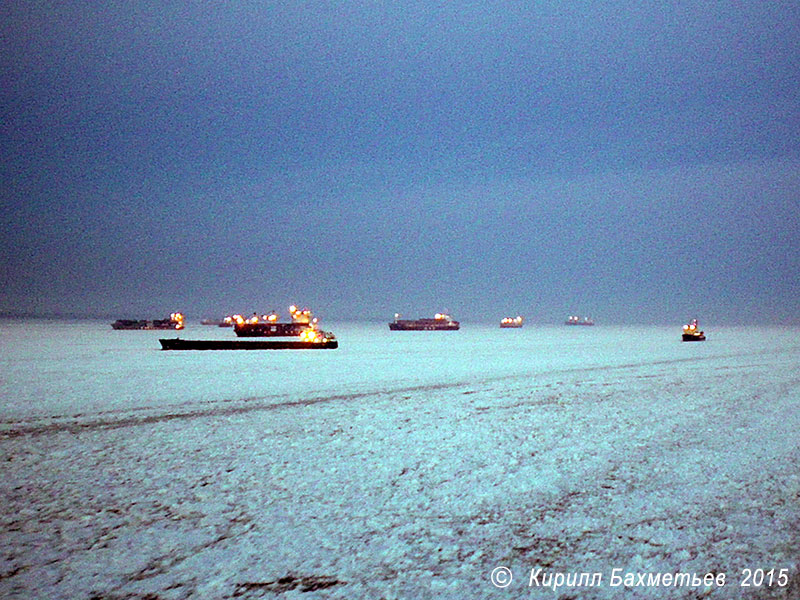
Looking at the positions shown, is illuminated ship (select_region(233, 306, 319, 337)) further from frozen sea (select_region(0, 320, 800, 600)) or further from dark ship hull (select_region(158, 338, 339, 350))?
frozen sea (select_region(0, 320, 800, 600))

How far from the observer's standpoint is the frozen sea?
4.77m

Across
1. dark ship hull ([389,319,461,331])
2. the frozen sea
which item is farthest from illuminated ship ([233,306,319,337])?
the frozen sea

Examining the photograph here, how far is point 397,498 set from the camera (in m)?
6.83

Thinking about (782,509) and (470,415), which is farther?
(470,415)

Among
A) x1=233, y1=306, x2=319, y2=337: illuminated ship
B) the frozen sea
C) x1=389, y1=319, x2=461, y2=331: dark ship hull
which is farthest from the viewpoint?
x1=389, y1=319, x2=461, y2=331: dark ship hull

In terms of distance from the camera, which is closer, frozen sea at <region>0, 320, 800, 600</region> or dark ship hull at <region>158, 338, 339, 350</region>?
frozen sea at <region>0, 320, 800, 600</region>

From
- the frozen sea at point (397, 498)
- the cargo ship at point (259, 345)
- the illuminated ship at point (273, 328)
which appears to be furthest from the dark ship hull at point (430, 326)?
the frozen sea at point (397, 498)

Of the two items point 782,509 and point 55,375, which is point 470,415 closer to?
point 782,509

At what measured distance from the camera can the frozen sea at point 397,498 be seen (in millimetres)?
4770

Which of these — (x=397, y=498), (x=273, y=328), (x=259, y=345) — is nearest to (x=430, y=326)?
(x=273, y=328)

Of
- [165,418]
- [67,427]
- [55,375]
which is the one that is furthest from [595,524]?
[55,375]

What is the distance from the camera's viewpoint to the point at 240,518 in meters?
6.07

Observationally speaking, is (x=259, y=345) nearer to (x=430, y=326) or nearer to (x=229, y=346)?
(x=229, y=346)

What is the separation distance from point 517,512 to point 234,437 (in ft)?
19.7
